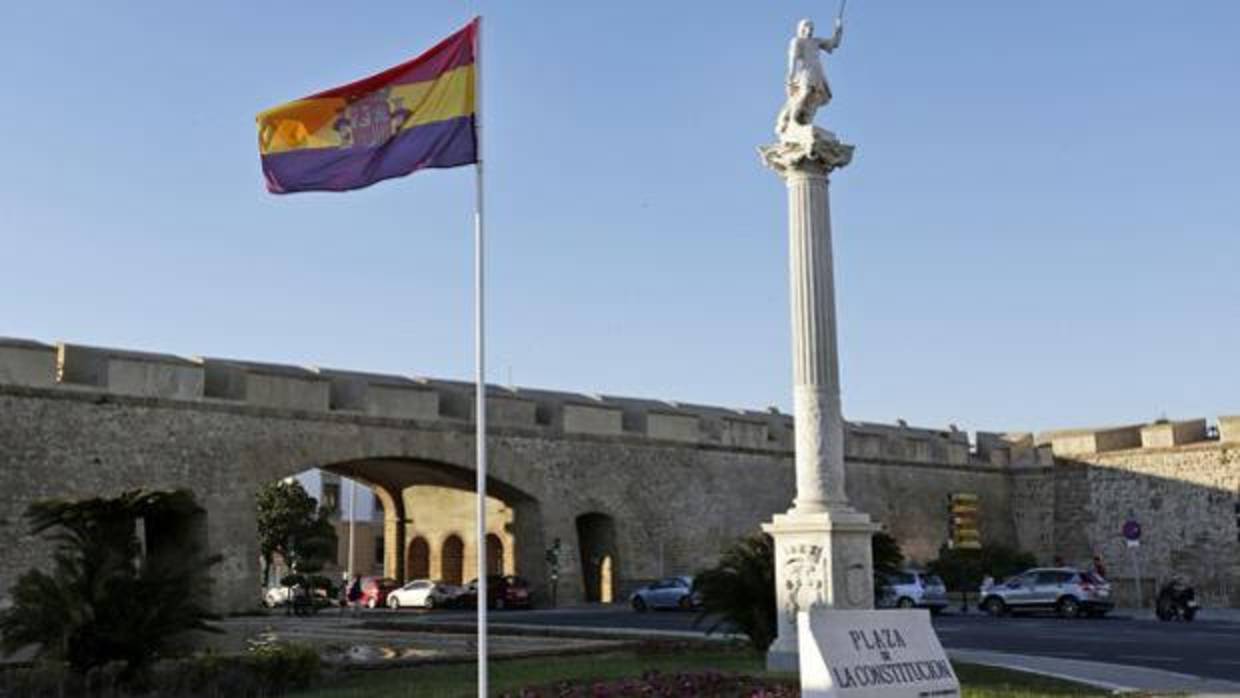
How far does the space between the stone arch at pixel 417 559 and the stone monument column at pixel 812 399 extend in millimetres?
35136

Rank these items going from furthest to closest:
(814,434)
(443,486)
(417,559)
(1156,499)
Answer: (417,559) → (1156,499) → (443,486) → (814,434)

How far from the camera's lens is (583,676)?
48.8 feet

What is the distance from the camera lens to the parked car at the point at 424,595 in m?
40.5

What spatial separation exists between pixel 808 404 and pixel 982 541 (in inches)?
1463

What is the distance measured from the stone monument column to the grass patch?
122 cm

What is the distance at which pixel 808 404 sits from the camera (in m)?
15.6

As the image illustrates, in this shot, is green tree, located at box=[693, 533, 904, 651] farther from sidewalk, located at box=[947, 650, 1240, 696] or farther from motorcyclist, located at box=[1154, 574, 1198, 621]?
motorcyclist, located at box=[1154, 574, 1198, 621]

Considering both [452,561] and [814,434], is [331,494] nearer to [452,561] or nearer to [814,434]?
[452,561]

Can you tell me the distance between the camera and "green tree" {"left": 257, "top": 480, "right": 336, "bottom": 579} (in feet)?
155

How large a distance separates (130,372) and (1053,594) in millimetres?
23540

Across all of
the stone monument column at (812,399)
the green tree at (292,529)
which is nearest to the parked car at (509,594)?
the green tree at (292,529)

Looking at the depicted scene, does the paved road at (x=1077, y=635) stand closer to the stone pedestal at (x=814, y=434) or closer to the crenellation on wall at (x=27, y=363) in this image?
the stone pedestal at (x=814, y=434)

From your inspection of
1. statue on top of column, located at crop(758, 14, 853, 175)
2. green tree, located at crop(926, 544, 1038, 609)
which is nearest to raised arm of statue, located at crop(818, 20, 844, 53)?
statue on top of column, located at crop(758, 14, 853, 175)

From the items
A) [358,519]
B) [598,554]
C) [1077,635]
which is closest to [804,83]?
[1077,635]
